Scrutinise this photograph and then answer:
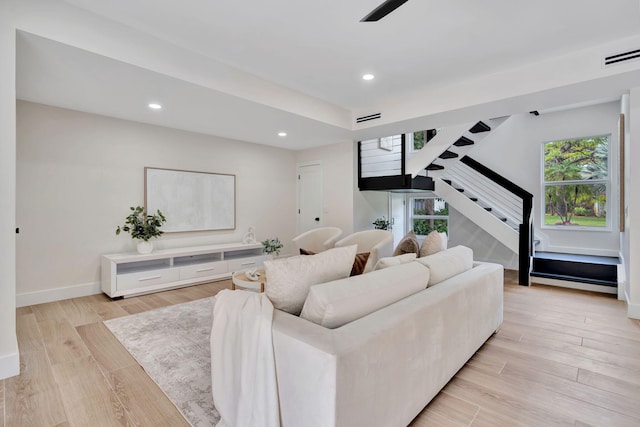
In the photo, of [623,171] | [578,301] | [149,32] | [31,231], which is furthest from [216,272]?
[623,171]

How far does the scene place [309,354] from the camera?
117 cm

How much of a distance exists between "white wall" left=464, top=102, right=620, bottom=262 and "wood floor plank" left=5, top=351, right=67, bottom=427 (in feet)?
21.1

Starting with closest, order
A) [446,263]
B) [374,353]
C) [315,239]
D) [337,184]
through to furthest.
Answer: [374,353]
[446,263]
[315,239]
[337,184]

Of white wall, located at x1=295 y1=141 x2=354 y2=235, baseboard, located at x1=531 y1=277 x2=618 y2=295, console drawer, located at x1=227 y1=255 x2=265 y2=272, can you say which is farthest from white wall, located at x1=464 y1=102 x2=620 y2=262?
console drawer, located at x1=227 y1=255 x2=265 y2=272

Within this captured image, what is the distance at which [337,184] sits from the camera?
19.0ft

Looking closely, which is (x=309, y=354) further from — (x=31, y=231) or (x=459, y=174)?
(x=459, y=174)

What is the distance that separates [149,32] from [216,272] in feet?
10.8

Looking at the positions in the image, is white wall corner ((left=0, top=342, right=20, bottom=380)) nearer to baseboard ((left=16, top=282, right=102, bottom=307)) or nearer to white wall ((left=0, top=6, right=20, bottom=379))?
white wall ((left=0, top=6, right=20, bottom=379))

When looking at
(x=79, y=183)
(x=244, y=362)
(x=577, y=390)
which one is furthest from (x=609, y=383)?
(x=79, y=183)

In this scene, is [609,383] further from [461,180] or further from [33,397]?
[461,180]

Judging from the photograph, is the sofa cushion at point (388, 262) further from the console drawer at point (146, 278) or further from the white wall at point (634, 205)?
the console drawer at point (146, 278)

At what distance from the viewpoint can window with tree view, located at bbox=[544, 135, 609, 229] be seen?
5176mm

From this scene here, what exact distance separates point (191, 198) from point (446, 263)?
4.16 m

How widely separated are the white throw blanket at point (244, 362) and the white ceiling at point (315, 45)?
2.22m
